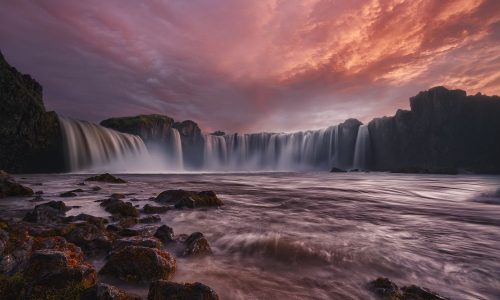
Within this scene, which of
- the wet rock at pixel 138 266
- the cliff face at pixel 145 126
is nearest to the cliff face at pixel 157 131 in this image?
the cliff face at pixel 145 126

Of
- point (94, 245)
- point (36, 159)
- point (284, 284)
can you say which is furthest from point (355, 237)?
point (36, 159)

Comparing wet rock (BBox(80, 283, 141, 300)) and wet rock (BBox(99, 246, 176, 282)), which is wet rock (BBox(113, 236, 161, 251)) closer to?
wet rock (BBox(99, 246, 176, 282))

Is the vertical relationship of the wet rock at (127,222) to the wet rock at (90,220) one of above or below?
below

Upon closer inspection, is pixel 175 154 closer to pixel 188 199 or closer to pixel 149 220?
pixel 188 199

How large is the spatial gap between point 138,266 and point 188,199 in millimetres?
5924

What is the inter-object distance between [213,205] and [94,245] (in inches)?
229

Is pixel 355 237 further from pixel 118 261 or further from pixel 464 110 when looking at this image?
pixel 464 110

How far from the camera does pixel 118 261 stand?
315cm

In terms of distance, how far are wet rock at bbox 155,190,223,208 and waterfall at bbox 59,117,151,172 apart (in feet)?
124

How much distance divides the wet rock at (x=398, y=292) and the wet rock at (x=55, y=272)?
3377mm

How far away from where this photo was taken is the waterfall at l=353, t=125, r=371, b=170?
71500mm

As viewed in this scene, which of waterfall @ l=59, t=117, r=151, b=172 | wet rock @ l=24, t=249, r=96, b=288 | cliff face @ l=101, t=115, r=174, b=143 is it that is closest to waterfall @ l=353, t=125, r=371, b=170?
waterfall @ l=59, t=117, r=151, b=172

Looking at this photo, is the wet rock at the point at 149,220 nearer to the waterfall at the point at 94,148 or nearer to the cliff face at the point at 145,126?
the waterfall at the point at 94,148

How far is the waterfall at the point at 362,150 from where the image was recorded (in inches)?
2815
